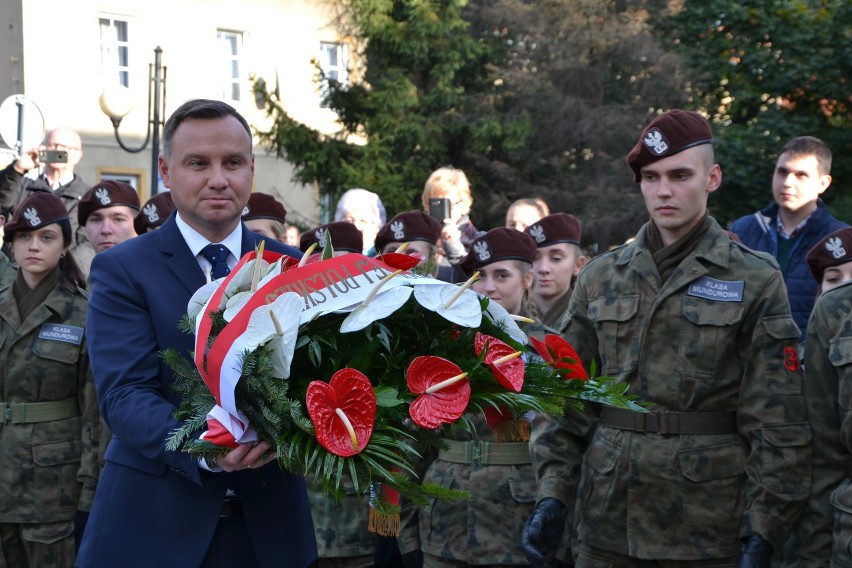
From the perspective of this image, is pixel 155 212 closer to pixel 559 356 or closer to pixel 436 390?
pixel 559 356

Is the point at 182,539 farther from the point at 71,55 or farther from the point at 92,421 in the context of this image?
the point at 71,55

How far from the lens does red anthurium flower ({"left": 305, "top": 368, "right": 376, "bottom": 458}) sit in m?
2.70

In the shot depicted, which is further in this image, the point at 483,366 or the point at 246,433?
the point at 483,366

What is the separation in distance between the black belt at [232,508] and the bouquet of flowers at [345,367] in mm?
352

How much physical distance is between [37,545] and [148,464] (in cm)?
370

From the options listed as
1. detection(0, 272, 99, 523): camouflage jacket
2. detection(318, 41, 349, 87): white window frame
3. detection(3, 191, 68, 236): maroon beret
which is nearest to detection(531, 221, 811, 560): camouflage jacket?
detection(0, 272, 99, 523): camouflage jacket

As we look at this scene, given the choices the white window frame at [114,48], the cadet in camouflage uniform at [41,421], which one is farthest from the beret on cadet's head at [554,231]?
the white window frame at [114,48]

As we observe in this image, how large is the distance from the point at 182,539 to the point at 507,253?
3085mm

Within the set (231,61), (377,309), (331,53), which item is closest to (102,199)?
(377,309)

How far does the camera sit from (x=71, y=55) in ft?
83.8

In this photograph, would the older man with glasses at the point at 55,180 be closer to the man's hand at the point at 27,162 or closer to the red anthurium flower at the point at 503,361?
the man's hand at the point at 27,162

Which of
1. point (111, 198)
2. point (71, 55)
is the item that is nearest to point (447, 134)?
point (71, 55)

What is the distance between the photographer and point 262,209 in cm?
773

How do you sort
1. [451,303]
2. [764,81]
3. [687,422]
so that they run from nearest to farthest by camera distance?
[451,303] → [687,422] → [764,81]
